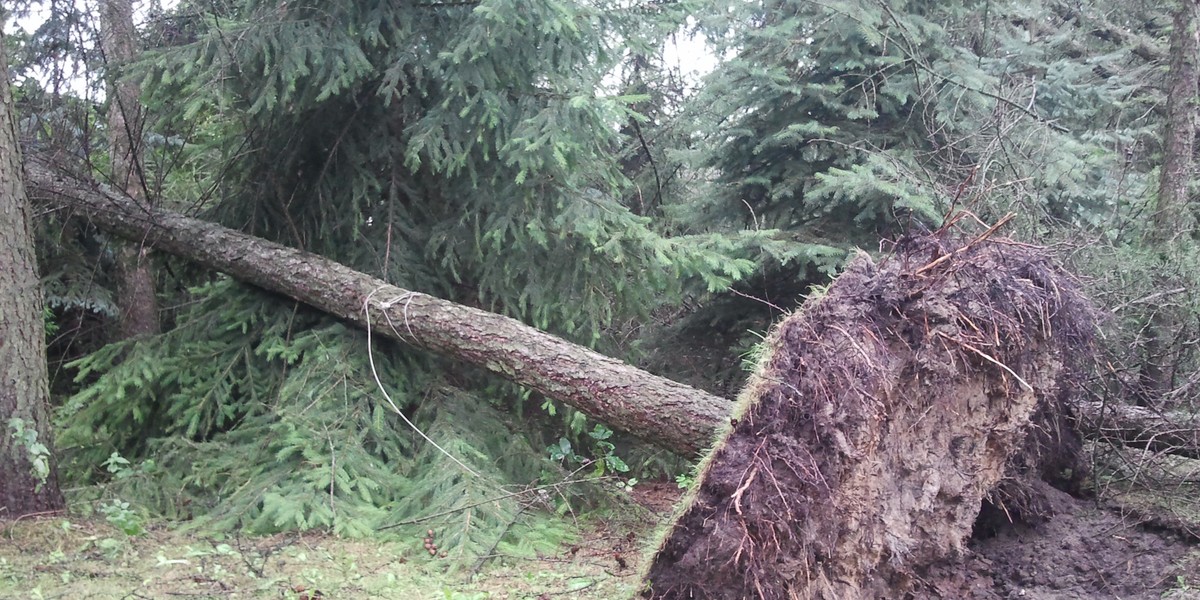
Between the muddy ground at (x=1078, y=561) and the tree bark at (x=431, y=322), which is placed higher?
the tree bark at (x=431, y=322)

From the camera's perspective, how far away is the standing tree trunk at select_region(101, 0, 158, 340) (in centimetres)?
778

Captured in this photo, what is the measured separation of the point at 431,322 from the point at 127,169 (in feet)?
14.7

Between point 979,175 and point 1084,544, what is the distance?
3699 millimetres

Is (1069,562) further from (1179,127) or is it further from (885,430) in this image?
(1179,127)

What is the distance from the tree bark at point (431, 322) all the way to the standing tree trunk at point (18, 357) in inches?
72.5

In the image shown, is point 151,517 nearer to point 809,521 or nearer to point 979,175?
point 809,521

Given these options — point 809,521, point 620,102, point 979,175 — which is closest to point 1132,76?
point 979,175

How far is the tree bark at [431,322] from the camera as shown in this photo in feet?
16.0

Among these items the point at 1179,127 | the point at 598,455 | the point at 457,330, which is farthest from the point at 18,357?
the point at 1179,127

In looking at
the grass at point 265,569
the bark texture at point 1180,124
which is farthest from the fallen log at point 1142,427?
the grass at point 265,569

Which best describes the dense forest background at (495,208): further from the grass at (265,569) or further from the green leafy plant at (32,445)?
the green leafy plant at (32,445)

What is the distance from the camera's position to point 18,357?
15.0ft

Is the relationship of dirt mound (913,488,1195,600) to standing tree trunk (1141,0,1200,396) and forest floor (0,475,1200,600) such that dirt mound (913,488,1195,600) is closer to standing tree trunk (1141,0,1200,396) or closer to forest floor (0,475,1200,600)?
forest floor (0,475,1200,600)

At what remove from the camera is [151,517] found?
522cm
